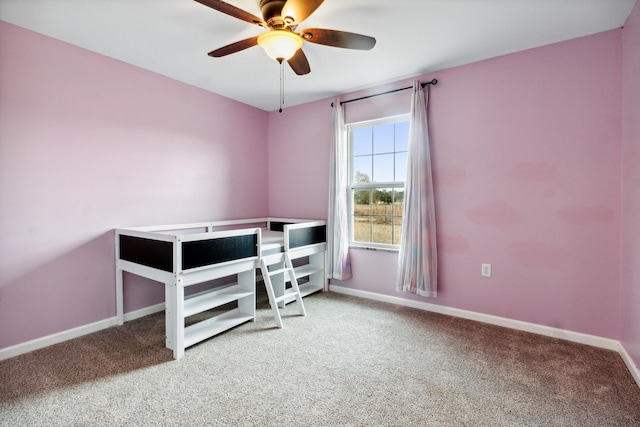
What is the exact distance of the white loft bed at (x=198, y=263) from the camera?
2.19m

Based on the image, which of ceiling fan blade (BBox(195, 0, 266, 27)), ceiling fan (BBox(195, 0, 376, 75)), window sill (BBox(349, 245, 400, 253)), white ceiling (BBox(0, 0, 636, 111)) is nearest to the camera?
ceiling fan blade (BBox(195, 0, 266, 27))

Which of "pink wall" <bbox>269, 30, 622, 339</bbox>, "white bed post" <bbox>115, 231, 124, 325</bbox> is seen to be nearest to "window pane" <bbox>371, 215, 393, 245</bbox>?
"pink wall" <bbox>269, 30, 622, 339</bbox>

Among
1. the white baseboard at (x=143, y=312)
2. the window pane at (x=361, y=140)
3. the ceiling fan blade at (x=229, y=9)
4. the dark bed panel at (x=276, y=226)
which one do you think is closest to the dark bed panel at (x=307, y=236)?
the dark bed panel at (x=276, y=226)

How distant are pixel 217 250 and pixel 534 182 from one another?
2.66 m

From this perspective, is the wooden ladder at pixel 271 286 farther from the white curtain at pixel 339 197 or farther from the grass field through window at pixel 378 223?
the grass field through window at pixel 378 223

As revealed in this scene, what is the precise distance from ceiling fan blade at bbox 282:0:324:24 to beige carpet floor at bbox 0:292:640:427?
2.15m

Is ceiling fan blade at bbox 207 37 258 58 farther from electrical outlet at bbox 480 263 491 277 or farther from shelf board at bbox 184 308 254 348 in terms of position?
electrical outlet at bbox 480 263 491 277

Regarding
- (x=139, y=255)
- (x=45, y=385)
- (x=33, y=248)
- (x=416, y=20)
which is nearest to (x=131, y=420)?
(x=45, y=385)

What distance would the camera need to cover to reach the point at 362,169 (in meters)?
3.57

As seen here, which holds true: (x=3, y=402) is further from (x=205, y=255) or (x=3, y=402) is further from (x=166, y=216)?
(x=166, y=216)

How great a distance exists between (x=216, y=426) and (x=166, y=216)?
7.18 feet

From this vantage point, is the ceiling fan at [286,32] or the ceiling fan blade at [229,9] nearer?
the ceiling fan blade at [229,9]

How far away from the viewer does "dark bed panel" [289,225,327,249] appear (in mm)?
3191

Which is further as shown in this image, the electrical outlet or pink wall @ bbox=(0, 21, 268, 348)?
the electrical outlet
